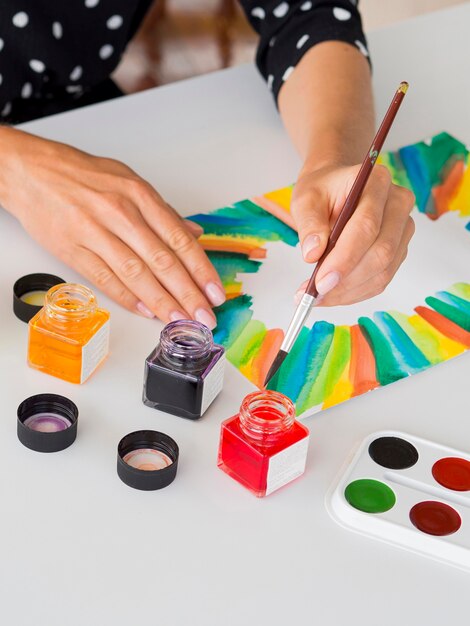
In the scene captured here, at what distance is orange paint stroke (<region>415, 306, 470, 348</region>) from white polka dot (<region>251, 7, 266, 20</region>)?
663mm

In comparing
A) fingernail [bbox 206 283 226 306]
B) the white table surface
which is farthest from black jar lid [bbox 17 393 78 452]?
fingernail [bbox 206 283 226 306]

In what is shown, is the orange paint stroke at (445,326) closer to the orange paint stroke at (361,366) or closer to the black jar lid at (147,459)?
the orange paint stroke at (361,366)

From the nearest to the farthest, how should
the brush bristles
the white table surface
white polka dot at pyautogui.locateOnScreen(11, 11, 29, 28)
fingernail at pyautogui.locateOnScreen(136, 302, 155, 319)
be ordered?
the white table surface, the brush bristles, fingernail at pyautogui.locateOnScreen(136, 302, 155, 319), white polka dot at pyautogui.locateOnScreen(11, 11, 29, 28)

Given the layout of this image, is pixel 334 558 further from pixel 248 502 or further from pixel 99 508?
pixel 99 508

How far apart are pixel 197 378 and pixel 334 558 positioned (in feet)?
0.74

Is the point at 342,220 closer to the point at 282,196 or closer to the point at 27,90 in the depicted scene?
the point at 282,196

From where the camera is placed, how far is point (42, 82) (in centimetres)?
151

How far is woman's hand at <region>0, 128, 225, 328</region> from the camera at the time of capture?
111 centimetres

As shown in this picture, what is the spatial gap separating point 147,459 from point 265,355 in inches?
8.0

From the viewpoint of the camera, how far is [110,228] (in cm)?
115

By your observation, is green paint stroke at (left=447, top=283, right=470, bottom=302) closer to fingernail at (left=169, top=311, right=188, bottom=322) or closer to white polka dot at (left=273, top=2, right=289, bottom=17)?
fingernail at (left=169, top=311, right=188, bottom=322)

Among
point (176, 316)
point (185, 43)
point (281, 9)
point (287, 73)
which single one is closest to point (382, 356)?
point (176, 316)

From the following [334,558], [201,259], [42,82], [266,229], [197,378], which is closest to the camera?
[334,558]

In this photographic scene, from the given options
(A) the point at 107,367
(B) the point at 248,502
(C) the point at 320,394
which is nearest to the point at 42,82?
(A) the point at 107,367
